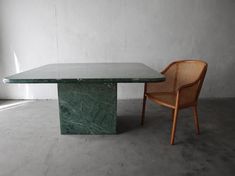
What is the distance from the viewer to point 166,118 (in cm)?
253

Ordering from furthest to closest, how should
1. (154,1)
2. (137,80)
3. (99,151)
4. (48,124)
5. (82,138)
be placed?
(154,1), (48,124), (82,138), (99,151), (137,80)

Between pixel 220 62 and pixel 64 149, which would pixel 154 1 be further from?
pixel 64 149

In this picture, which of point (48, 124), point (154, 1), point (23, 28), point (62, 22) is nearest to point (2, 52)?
point (23, 28)

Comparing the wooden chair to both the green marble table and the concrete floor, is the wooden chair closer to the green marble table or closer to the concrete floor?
the concrete floor

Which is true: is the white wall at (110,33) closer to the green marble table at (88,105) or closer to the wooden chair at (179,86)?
the wooden chair at (179,86)

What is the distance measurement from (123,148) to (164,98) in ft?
2.28

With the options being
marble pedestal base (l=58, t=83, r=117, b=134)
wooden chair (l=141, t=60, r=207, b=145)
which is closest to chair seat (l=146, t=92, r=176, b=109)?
wooden chair (l=141, t=60, r=207, b=145)

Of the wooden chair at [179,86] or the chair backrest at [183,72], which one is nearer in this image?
the wooden chair at [179,86]

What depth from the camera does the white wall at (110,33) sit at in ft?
10.1

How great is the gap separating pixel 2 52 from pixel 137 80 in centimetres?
288

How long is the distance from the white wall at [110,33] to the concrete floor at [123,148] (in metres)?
1.14

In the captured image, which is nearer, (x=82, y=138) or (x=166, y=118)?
(x=82, y=138)

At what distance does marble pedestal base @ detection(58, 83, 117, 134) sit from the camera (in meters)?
1.91

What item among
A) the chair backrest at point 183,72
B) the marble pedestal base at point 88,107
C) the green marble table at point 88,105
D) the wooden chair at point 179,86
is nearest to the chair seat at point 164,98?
the wooden chair at point 179,86
